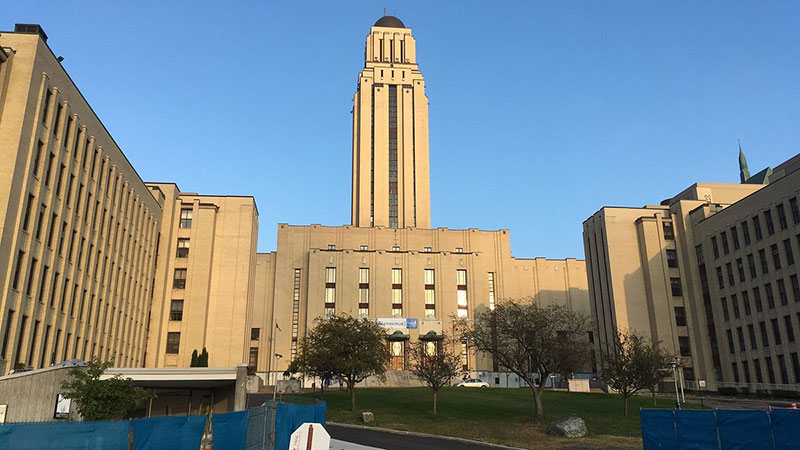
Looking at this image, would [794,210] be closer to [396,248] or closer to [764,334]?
[764,334]

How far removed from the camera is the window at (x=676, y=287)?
8725 cm

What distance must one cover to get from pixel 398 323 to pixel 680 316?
140ft

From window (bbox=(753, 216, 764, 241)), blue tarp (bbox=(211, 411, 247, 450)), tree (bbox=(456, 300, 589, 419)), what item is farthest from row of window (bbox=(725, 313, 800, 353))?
blue tarp (bbox=(211, 411, 247, 450))

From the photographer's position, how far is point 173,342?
219ft

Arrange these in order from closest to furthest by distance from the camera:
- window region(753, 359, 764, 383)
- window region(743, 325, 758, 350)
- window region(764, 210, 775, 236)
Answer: window region(764, 210, 775, 236) → window region(753, 359, 764, 383) → window region(743, 325, 758, 350)

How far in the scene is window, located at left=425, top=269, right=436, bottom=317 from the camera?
10312 centimetres

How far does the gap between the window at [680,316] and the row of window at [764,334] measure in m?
7.71

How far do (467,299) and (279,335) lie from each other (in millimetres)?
32777

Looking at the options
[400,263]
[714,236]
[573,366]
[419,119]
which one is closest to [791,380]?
[714,236]

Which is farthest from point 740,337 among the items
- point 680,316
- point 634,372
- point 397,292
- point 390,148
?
point 390,148

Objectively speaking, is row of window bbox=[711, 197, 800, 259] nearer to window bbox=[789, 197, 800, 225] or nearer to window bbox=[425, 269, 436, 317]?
window bbox=[789, 197, 800, 225]

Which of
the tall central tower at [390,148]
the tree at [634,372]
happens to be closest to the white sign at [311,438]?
the tree at [634,372]

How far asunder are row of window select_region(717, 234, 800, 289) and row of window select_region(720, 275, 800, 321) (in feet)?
5.14

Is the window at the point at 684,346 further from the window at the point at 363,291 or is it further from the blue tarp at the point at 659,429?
the blue tarp at the point at 659,429
